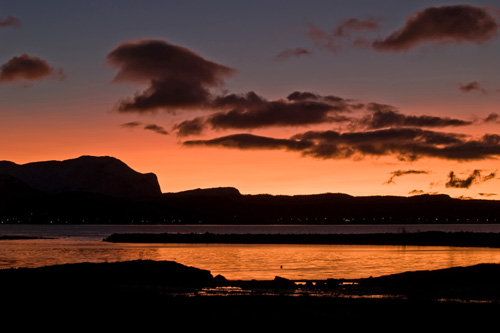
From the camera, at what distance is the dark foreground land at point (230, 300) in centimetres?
2586

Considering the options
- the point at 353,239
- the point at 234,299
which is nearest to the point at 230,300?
the point at 234,299

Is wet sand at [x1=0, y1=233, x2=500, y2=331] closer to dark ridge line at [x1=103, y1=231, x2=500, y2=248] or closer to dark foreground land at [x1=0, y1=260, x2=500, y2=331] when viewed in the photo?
dark foreground land at [x1=0, y1=260, x2=500, y2=331]

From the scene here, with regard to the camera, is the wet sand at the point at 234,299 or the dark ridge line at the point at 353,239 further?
the dark ridge line at the point at 353,239

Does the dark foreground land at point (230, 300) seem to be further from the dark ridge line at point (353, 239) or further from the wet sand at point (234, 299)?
the dark ridge line at point (353, 239)

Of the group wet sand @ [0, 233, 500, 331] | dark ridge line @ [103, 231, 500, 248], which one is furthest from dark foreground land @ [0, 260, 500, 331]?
dark ridge line @ [103, 231, 500, 248]

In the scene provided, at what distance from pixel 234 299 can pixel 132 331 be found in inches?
435

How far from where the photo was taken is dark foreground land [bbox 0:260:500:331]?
25859 millimetres

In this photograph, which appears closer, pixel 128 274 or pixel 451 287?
pixel 451 287

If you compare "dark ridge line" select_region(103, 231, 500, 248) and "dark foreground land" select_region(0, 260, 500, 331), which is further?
"dark ridge line" select_region(103, 231, 500, 248)

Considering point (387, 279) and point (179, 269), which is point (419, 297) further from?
point (179, 269)

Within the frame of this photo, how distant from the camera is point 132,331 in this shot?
23.7m

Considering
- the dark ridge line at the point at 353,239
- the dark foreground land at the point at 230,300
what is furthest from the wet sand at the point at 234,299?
the dark ridge line at the point at 353,239

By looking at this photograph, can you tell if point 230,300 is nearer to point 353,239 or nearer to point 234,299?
point 234,299

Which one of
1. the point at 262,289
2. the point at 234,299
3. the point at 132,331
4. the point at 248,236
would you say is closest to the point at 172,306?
the point at 234,299
